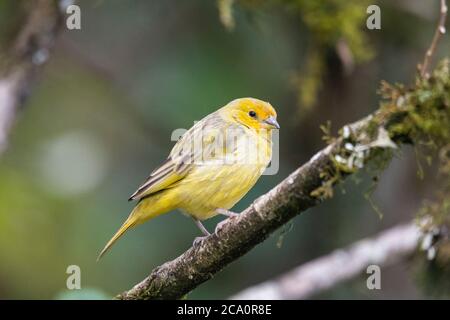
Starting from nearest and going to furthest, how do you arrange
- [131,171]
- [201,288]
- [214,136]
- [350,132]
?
[350,132] < [214,136] < [201,288] < [131,171]

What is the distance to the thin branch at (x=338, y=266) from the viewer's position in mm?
4605

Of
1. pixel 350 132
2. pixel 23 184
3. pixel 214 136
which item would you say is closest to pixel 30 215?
pixel 23 184

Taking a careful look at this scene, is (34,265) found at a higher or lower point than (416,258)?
higher

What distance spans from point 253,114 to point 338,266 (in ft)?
4.97

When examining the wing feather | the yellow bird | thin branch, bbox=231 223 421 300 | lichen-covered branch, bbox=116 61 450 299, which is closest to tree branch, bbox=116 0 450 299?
lichen-covered branch, bbox=116 61 450 299

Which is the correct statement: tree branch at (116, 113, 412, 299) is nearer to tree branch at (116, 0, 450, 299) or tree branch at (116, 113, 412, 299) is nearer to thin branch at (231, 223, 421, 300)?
tree branch at (116, 0, 450, 299)

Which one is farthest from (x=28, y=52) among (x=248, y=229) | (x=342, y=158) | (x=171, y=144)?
(x=342, y=158)

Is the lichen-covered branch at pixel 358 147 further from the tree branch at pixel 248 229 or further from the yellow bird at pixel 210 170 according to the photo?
the yellow bird at pixel 210 170

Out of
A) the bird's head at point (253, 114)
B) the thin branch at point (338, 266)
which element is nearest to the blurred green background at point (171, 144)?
the thin branch at point (338, 266)

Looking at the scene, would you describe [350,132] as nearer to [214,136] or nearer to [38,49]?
[214,136]

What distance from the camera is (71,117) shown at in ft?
21.9

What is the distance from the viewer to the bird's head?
370 centimetres

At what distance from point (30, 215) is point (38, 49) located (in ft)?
4.84

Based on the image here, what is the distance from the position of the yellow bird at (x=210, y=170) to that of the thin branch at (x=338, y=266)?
1131mm
